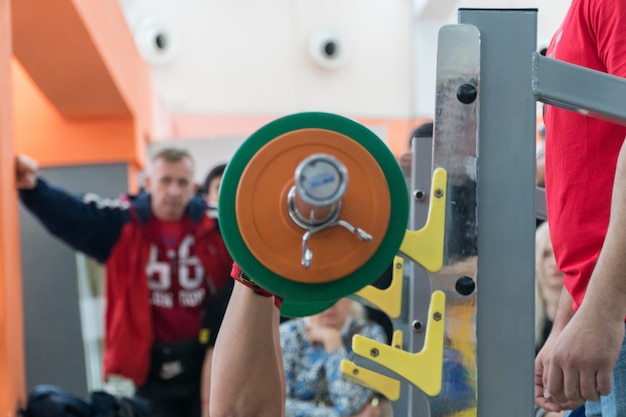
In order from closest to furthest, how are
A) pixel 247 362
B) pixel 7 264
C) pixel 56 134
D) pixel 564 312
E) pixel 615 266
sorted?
1. pixel 615 266
2. pixel 247 362
3. pixel 564 312
4. pixel 7 264
5. pixel 56 134

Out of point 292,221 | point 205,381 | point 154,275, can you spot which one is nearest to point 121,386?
point 205,381

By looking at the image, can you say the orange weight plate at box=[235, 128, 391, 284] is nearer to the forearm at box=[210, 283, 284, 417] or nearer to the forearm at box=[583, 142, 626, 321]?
the forearm at box=[210, 283, 284, 417]

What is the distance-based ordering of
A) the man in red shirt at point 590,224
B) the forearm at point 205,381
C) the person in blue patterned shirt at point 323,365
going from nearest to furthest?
1. the man in red shirt at point 590,224
2. the person in blue patterned shirt at point 323,365
3. the forearm at point 205,381

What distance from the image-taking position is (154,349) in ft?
12.6

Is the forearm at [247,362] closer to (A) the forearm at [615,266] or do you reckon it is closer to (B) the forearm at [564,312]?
(A) the forearm at [615,266]

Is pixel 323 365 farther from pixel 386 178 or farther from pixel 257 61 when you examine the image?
pixel 257 61

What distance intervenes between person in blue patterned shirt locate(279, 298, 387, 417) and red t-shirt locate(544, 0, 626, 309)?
169 cm

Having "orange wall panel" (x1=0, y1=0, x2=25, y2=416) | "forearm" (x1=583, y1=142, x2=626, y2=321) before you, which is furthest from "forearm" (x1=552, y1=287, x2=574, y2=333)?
"orange wall panel" (x1=0, y1=0, x2=25, y2=416)

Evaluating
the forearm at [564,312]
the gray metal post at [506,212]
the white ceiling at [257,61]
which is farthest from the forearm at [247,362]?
the white ceiling at [257,61]

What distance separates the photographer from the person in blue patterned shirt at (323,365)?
3.09 metres

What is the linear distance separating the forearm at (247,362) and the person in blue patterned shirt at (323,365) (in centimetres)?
176

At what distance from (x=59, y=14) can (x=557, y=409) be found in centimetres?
259

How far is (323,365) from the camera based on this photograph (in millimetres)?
3170

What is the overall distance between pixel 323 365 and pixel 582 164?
1.91 metres
